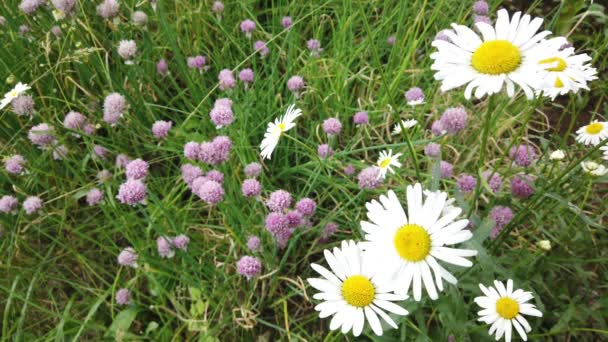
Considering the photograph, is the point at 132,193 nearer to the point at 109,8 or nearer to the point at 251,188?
the point at 251,188

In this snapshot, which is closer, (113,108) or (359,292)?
(359,292)

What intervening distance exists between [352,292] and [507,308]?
0.37 meters

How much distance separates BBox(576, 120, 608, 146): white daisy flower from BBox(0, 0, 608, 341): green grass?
0.12 feet

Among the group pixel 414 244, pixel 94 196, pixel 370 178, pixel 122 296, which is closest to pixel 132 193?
pixel 94 196

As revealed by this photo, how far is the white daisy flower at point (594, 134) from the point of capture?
5.03ft

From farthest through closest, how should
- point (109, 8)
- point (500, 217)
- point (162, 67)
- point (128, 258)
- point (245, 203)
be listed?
point (162, 67), point (109, 8), point (245, 203), point (128, 258), point (500, 217)

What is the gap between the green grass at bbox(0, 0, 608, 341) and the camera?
4.68ft

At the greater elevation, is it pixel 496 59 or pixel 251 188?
pixel 496 59

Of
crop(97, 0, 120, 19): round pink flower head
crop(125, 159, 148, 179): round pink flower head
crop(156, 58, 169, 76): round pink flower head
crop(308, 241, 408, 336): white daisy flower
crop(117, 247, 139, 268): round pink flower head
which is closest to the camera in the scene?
crop(308, 241, 408, 336): white daisy flower

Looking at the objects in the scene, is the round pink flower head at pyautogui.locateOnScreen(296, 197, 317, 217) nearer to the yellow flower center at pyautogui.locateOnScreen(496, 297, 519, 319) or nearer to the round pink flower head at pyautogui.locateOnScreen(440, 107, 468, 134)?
the round pink flower head at pyautogui.locateOnScreen(440, 107, 468, 134)

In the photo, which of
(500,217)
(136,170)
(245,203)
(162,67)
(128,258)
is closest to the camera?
(500,217)

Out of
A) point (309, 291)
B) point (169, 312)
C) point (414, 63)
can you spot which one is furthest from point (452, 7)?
point (169, 312)

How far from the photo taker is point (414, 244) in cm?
101

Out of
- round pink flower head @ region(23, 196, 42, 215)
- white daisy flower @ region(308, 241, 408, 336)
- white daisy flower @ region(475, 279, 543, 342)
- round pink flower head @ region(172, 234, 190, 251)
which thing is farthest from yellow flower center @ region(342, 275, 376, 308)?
round pink flower head @ region(23, 196, 42, 215)
